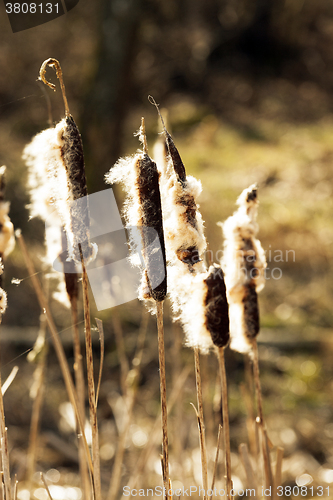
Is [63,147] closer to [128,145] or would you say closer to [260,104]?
[128,145]

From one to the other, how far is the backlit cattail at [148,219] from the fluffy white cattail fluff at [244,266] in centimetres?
17

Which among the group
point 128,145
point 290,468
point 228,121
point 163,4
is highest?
point 163,4

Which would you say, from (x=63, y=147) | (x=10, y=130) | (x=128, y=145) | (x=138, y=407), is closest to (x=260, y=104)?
(x=128, y=145)

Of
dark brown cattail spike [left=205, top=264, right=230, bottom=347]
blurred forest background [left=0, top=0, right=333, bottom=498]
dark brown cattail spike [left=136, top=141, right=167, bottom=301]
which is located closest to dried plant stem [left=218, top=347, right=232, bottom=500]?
dark brown cattail spike [left=205, top=264, right=230, bottom=347]

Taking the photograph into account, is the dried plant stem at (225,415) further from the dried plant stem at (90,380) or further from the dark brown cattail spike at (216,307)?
the dried plant stem at (90,380)

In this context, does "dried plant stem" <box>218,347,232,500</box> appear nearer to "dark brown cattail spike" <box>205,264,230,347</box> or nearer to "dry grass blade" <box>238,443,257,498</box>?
"dark brown cattail spike" <box>205,264,230,347</box>

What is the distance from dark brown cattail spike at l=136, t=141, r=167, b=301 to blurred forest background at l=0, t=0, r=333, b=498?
297mm

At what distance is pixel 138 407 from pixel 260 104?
14.5ft

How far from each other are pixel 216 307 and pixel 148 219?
0.13m

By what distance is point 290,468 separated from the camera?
1.32m

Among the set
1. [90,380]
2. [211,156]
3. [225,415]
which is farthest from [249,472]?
[211,156]

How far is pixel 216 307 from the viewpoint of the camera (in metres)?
0.46

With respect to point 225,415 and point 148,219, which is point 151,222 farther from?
point 225,415

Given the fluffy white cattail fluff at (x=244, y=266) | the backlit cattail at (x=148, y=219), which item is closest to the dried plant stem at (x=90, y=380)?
the backlit cattail at (x=148, y=219)
